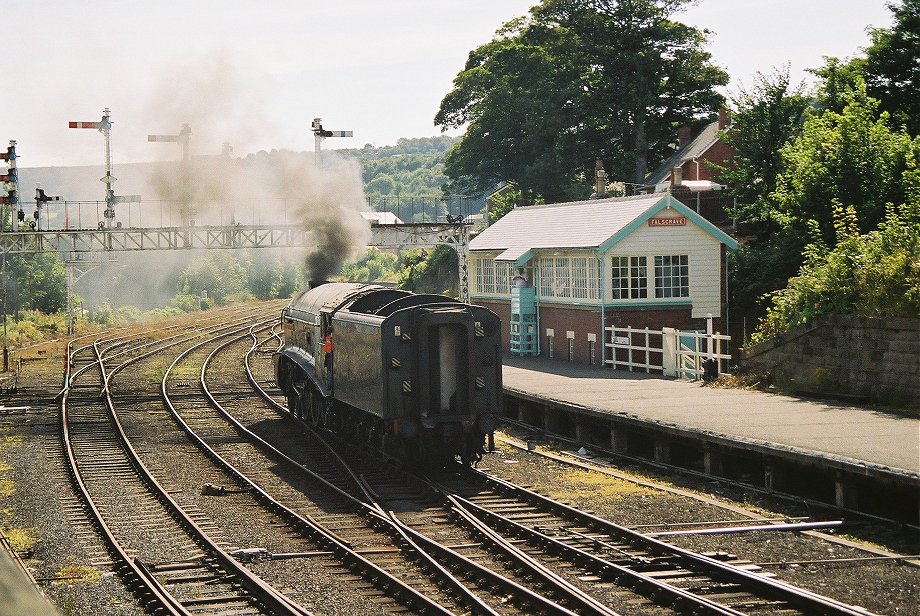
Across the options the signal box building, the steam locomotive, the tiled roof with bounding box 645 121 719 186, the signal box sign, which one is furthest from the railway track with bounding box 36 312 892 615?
the tiled roof with bounding box 645 121 719 186

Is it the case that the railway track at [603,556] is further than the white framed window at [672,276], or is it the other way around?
the white framed window at [672,276]

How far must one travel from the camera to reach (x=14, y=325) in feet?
178

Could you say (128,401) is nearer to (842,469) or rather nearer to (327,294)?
(327,294)

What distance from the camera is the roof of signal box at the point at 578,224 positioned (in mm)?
28125

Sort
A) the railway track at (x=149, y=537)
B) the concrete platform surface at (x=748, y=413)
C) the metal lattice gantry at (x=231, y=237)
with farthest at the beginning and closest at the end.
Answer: the metal lattice gantry at (x=231, y=237)
the concrete platform surface at (x=748, y=413)
the railway track at (x=149, y=537)

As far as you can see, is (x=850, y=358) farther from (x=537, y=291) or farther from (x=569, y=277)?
(x=537, y=291)

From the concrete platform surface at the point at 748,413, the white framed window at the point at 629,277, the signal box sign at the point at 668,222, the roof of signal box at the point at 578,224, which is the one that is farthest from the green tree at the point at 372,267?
the concrete platform surface at the point at 748,413

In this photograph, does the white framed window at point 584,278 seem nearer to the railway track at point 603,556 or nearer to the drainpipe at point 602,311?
the drainpipe at point 602,311

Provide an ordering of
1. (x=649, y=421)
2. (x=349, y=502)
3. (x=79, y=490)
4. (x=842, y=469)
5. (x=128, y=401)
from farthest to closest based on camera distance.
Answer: (x=128, y=401) → (x=649, y=421) → (x=79, y=490) → (x=349, y=502) → (x=842, y=469)

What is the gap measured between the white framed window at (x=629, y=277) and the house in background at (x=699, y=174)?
12.2 m

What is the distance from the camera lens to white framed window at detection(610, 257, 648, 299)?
A: 28141 millimetres

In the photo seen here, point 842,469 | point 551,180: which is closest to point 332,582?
point 842,469

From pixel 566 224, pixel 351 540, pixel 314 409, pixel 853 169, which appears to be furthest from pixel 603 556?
pixel 566 224

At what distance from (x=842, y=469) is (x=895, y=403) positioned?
581 centimetres
